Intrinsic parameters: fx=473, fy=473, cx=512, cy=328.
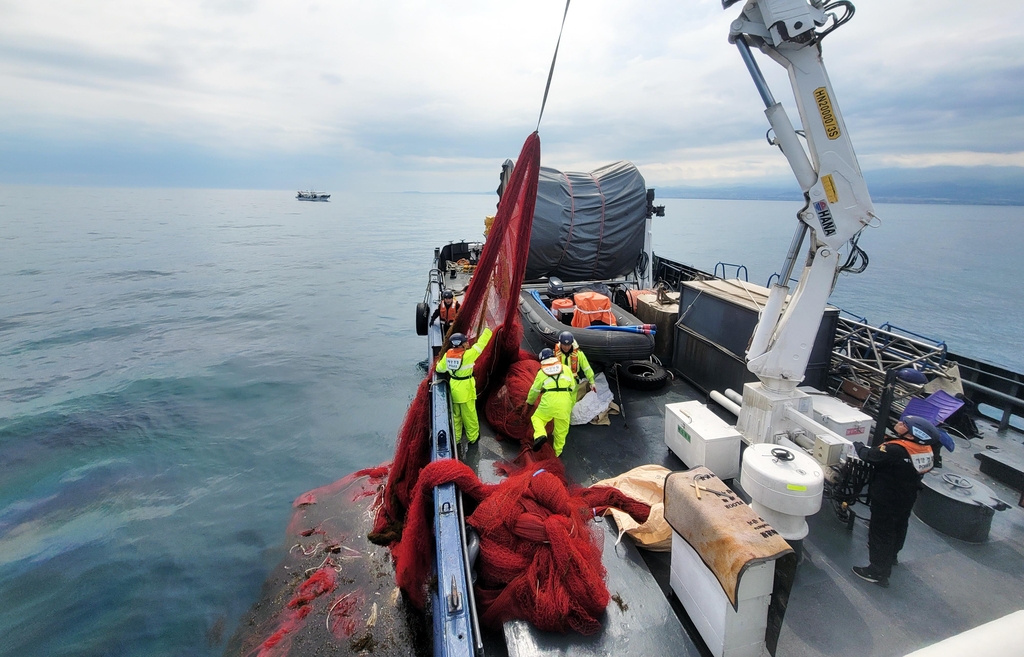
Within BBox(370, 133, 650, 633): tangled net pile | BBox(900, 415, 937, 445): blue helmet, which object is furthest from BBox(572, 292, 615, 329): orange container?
BBox(900, 415, 937, 445): blue helmet

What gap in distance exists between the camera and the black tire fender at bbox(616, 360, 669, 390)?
674 cm

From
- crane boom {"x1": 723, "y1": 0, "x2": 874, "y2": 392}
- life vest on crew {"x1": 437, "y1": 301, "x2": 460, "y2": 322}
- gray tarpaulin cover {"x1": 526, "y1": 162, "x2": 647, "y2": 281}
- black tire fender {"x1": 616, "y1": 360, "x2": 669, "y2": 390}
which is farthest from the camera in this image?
gray tarpaulin cover {"x1": 526, "y1": 162, "x2": 647, "y2": 281}

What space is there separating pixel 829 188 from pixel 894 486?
2366 mm

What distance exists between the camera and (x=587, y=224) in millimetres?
9117

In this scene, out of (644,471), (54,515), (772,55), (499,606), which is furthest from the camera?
(54,515)

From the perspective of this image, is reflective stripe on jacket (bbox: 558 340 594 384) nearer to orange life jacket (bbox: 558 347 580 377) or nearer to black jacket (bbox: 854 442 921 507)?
orange life jacket (bbox: 558 347 580 377)

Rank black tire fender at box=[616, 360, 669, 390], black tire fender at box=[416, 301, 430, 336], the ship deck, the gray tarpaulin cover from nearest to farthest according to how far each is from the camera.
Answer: the ship deck, black tire fender at box=[616, 360, 669, 390], the gray tarpaulin cover, black tire fender at box=[416, 301, 430, 336]

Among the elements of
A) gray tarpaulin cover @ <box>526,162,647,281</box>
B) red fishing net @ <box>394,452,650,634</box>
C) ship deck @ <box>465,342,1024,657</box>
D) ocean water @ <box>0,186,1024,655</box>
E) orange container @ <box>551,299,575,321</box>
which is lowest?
ocean water @ <box>0,186,1024,655</box>

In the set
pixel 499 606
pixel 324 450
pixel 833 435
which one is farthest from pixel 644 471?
pixel 324 450

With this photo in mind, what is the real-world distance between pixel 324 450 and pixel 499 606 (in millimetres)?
7536

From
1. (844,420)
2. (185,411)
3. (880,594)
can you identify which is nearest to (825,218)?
(844,420)

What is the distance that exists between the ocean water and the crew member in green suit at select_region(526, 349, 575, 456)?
4.30 meters

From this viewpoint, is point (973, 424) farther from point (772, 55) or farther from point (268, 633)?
point (268, 633)

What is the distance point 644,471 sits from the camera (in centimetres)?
456
